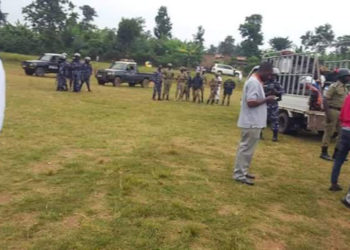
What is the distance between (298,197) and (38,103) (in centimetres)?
939

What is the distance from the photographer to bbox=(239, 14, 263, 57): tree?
4675 cm

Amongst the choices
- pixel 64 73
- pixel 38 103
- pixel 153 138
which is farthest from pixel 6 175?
pixel 64 73

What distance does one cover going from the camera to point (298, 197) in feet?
15.5

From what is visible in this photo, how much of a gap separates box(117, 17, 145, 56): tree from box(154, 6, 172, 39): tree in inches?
604

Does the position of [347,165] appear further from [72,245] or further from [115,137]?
[72,245]

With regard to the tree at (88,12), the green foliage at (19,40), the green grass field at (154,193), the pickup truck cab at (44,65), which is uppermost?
the tree at (88,12)

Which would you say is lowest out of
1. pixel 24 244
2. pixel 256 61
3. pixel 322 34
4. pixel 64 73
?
pixel 24 244

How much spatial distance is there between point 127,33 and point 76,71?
2691 cm

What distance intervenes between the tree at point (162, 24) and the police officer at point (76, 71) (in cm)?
4317

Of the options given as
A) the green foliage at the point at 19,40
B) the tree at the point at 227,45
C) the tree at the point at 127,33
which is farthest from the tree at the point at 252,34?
the tree at the point at 227,45

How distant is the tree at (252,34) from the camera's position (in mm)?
46750

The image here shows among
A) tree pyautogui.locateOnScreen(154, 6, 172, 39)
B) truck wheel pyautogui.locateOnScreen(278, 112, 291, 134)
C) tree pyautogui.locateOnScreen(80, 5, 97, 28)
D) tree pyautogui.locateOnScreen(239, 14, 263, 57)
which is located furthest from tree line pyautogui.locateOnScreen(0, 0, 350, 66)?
tree pyautogui.locateOnScreen(80, 5, 97, 28)

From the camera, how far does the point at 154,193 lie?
4398 mm

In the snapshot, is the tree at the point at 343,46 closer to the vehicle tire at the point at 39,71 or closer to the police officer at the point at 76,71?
the police officer at the point at 76,71
